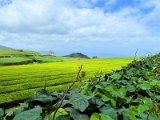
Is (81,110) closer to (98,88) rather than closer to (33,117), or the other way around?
(33,117)

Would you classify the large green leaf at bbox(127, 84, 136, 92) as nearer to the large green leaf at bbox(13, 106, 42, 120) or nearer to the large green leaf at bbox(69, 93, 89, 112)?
the large green leaf at bbox(69, 93, 89, 112)

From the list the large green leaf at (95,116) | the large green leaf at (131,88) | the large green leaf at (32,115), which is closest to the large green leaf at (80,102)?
the large green leaf at (95,116)

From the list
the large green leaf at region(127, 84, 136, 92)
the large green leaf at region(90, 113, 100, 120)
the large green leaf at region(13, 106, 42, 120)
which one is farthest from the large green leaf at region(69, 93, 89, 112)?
the large green leaf at region(127, 84, 136, 92)

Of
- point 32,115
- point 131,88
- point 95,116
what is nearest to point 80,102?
point 95,116

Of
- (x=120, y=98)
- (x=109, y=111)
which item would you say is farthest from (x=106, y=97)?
(x=109, y=111)

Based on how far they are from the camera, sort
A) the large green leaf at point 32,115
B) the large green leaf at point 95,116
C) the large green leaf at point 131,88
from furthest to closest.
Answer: the large green leaf at point 131,88 → the large green leaf at point 95,116 → the large green leaf at point 32,115

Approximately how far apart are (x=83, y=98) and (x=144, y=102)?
936mm

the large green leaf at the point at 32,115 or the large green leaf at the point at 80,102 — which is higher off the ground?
the large green leaf at the point at 80,102

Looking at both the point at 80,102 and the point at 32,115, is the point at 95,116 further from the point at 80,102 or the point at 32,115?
the point at 32,115

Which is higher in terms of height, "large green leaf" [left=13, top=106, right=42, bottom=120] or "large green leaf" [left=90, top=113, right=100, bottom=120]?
"large green leaf" [left=13, top=106, right=42, bottom=120]

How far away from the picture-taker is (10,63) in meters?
45.4

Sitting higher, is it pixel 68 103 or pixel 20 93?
pixel 68 103

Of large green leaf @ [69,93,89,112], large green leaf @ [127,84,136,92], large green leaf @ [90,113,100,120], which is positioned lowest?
large green leaf @ [90,113,100,120]

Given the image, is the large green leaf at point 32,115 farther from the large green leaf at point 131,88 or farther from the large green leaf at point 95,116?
the large green leaf at point 131,88
